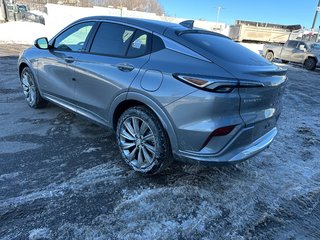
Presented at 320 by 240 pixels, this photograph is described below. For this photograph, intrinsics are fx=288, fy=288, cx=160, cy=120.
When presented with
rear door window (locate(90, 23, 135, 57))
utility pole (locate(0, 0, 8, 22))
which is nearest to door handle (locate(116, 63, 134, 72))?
rear door window (locate(90, 23, 135, 57))

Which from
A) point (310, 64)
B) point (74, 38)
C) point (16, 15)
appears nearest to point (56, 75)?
point (74, 38)

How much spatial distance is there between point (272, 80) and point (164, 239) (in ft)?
6.06

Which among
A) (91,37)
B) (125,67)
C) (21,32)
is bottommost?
(21,32)

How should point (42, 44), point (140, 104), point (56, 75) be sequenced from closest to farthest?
point (140, 104)
point (56, 75)
point (42, 44)

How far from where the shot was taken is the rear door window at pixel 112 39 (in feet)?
10.9

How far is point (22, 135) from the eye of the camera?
13.6 feet

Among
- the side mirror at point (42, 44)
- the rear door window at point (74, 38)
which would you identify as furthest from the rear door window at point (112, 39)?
the side mirror at point (42, 44)

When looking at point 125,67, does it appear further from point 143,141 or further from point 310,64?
point 310,64

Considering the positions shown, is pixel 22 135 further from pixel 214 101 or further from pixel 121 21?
pixel 214 101

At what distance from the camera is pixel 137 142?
10.7 ft

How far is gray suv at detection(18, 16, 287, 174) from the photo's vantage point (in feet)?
8.61

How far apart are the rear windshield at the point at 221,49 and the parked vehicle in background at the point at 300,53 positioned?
50.4 ft

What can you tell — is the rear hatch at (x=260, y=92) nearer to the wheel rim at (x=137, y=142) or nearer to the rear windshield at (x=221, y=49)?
the rear windshield at (x=221, y=49)

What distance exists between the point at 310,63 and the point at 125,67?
54.2 ft
